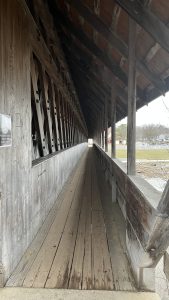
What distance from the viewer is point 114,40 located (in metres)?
3.35

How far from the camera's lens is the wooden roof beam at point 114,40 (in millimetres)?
3137

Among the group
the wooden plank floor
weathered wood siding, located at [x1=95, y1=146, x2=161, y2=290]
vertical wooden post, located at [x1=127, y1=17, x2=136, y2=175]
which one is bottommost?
the wooden plank floor

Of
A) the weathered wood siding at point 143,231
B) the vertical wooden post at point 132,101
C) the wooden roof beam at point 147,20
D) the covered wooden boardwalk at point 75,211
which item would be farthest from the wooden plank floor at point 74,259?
the wooden roof beam at point 147,20

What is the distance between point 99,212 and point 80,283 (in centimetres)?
211

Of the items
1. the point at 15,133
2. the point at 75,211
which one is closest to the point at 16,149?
the point at 15,133

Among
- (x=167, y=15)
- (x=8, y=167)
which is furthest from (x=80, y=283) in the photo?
(x=167, y=15)

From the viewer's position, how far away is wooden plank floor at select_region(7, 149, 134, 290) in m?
2.22

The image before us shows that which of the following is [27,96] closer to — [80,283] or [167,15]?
→ [167,15]

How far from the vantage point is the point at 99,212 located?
4301mm

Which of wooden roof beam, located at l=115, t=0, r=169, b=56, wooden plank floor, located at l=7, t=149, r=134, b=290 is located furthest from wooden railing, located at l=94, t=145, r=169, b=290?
wooden roof beam, located at l=115, t=0, r=169, b=56

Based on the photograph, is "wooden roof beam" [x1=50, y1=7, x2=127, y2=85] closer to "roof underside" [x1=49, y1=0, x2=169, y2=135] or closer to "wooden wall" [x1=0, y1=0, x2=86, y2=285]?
"roof underside" [x1=49, y1=0, x2=169, y2=135]

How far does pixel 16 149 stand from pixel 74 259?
1212mm

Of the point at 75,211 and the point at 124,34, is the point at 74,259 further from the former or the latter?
the point at 124,34

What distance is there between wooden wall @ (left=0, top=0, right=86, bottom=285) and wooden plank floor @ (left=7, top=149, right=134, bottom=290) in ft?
0.65
